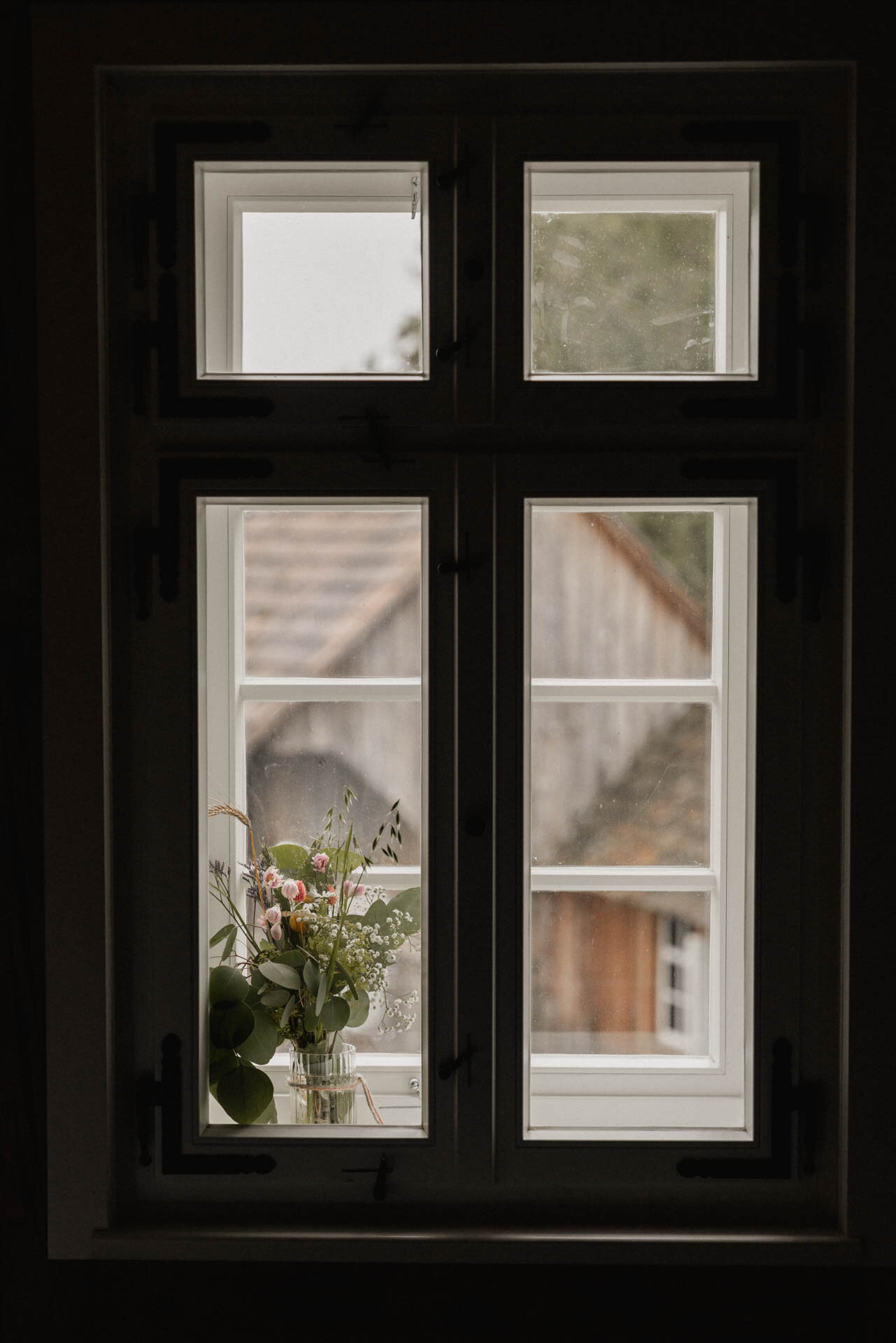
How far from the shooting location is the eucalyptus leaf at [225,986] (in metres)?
1.48

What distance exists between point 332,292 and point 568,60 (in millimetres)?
474

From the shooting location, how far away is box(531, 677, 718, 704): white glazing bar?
152 cm

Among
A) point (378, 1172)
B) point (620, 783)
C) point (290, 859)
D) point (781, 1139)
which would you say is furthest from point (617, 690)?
point (378, 1172)

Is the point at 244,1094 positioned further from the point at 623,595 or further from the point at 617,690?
the point at 623,595

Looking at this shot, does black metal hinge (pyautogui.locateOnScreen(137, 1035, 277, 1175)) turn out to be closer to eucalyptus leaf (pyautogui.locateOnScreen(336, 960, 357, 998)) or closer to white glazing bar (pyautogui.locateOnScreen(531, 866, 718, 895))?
eucalyptus leaf (pyautogui.locateOnScreen(336, 960, 357, 998))

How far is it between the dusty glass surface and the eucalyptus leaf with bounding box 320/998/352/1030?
1035 mm

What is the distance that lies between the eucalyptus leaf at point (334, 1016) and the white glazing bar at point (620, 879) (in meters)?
0.35

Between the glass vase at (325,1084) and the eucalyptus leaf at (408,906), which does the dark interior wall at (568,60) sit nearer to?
the glass vase at (325,1084)

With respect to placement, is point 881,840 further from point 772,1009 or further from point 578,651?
point 578,651

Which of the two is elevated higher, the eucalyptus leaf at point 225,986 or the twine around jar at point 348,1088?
the eucalyptus leaf at point 225,986

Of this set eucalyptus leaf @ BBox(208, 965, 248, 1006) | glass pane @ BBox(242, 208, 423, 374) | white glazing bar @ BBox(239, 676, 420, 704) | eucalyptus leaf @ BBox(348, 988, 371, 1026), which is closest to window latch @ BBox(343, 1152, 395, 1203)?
eucalyptus leaf @ BBox(348, 988, 371, 1026)

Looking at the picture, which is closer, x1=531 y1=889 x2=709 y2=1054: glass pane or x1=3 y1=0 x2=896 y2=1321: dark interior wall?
x1=3 y1=0 x2=896 y2=1321: dark interior wall

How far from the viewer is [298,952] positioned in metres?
1.49

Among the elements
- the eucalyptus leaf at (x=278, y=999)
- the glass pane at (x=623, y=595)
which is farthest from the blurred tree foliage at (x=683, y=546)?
the eucalyptus leaf at (x=278, y=999)
